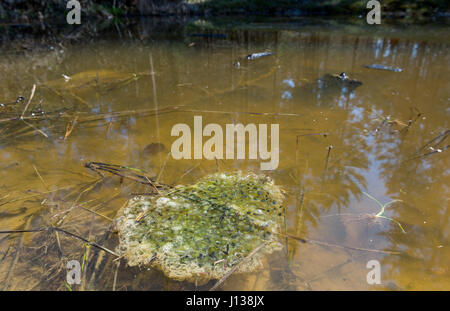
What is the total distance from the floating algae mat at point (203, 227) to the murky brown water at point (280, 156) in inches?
3.3

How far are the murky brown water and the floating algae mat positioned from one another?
0.08m

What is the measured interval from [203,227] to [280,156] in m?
1.08

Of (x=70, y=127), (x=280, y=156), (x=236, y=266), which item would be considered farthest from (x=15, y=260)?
(x=280, y=156)

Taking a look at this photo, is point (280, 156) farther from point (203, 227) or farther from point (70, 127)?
point (70, 127)

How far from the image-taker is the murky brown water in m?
1.54

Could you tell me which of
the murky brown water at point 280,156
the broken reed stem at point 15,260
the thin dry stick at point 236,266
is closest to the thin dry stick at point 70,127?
the murky brown water at point 280,156

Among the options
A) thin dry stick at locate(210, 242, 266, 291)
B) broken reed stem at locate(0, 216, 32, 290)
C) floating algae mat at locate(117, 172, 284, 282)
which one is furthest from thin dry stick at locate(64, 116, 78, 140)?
thin dry stick at locate(210, 242, 266, 291)

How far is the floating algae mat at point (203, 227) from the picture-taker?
156 centimetres

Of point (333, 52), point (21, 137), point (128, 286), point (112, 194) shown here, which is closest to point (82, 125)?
point (21, 137)

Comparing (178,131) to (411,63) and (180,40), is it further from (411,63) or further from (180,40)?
(180,40)

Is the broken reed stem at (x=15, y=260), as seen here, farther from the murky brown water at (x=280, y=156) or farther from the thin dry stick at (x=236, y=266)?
the thin dry stick at (x=236, y=266)

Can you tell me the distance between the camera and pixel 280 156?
249 centimetres

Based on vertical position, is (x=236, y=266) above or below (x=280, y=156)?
below

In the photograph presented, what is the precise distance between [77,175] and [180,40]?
20.8 ft
